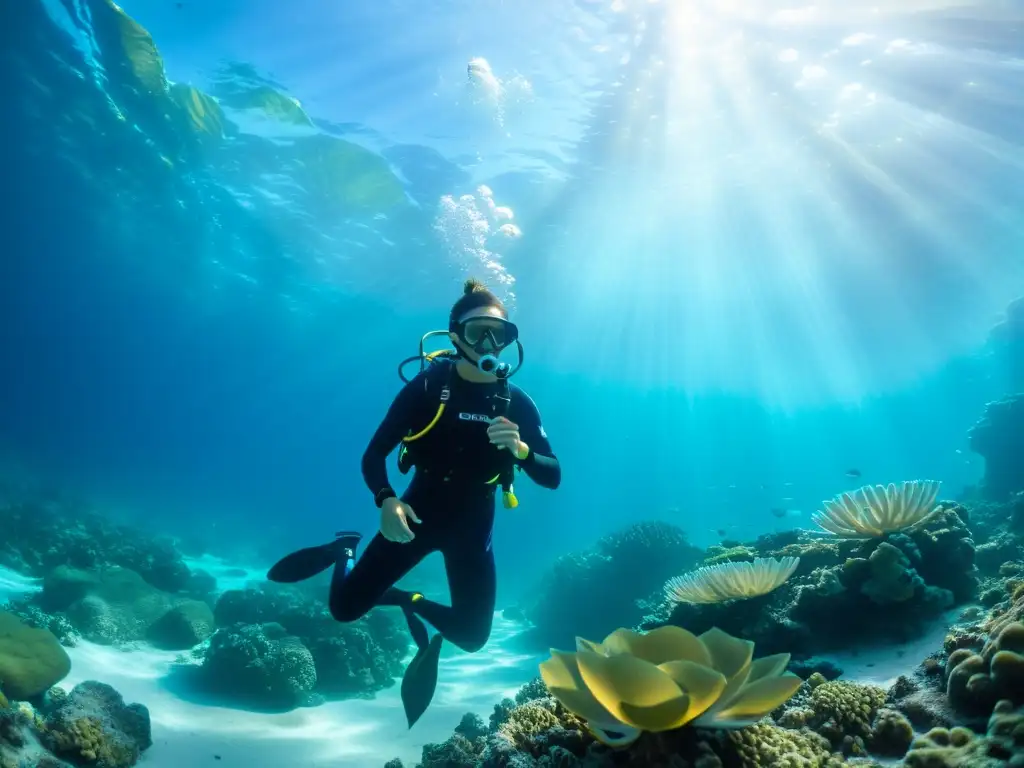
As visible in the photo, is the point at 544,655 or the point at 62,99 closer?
the point at 544,655

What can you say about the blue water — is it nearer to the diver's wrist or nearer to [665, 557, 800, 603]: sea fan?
[665, 557, 800, 603]: sea fan

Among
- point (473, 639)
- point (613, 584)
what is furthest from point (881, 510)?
point (613, 584)

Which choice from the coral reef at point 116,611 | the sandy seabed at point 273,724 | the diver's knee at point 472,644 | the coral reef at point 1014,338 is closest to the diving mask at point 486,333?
the diver's knee at point 472,644

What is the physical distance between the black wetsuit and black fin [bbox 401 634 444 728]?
66cm

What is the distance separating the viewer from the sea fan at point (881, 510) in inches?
187

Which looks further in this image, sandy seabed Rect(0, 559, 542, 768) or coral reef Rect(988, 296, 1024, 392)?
coral reef Rect(988, 296, 1024, 392)

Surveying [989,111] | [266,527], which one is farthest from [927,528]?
[266,527]

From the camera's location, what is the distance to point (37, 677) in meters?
5.96

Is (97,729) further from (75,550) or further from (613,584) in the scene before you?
(75,550)

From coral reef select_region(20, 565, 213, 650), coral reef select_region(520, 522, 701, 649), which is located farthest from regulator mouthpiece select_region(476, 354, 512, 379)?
coral reef select_region(520, 522, 701, 649)

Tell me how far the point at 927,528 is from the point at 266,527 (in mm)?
45445

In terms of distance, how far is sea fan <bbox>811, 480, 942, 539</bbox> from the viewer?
475 centimetres

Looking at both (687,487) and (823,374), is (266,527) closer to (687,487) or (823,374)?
(823,374)

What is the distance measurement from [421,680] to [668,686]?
467 centimetres
